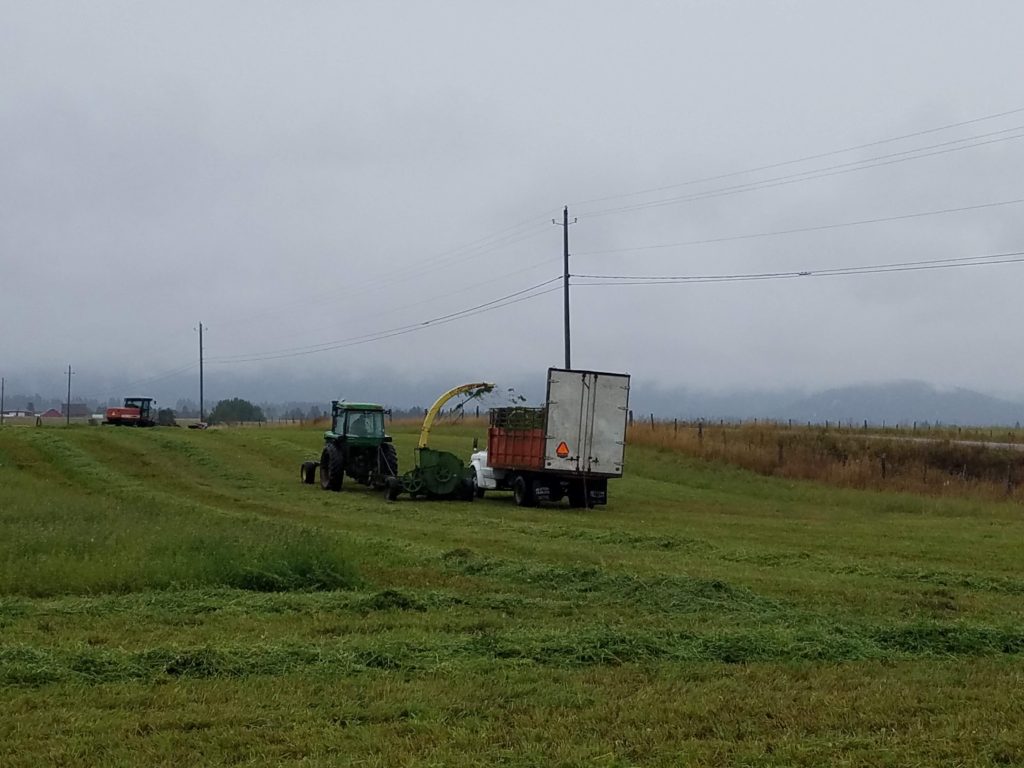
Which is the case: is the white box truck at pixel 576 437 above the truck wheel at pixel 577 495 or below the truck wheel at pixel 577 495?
above

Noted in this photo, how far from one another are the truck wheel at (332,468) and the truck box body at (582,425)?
19.0 feet

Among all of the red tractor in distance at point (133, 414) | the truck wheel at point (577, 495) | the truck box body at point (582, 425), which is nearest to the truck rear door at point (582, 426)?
the truck box body at point (582, 425)

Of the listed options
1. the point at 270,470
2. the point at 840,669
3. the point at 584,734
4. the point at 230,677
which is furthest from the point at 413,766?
the point at 270,470

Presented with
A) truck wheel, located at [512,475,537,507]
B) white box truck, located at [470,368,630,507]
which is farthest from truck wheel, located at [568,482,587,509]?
truck wheel, located at [512,475,537,507]

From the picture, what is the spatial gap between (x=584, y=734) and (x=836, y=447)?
135 ft

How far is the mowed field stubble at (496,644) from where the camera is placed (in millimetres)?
6629

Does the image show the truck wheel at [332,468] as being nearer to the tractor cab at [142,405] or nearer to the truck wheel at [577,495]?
the truck wheel at [577,495]

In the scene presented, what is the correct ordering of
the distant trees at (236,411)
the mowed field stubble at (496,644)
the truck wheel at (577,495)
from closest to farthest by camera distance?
the mowed field stubble at (496,644), the truck wheel at (577,495), the distant trees at (236,411)

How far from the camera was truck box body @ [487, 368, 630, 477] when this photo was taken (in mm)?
27875

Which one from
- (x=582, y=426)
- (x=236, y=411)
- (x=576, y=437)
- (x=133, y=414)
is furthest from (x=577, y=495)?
(x=236, y=411)

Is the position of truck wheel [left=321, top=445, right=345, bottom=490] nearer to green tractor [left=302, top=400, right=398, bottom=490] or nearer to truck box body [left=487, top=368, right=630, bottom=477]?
green tractor [left=302, top=400, right=398, bottom=490]

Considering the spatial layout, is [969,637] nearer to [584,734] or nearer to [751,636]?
[751,636]

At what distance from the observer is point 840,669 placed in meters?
8.75

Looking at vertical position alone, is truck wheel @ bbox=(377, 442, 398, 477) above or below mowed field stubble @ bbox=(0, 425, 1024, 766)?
above
